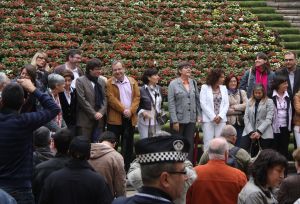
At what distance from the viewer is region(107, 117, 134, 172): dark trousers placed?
14.0m

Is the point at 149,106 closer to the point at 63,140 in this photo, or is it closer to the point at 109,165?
the point at 109,165

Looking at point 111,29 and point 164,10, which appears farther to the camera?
point 164,10

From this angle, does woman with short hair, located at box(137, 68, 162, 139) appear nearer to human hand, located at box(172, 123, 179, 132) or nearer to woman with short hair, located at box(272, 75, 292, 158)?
human hand, located at box(172, 123, 179, 132)

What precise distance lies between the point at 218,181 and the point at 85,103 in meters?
5.43

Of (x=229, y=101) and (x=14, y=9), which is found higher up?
(x=14, y=9)

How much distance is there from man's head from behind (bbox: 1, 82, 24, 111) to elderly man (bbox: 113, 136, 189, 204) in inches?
96.9

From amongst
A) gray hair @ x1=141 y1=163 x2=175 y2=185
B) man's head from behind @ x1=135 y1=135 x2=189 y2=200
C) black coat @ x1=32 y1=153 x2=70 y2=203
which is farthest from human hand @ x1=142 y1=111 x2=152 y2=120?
gray hair @ x1=141 y1=163 x2=175 y2=185

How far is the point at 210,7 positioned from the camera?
24844mm

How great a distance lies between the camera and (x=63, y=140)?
8531 millimetres

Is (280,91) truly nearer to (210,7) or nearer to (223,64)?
(223,64)

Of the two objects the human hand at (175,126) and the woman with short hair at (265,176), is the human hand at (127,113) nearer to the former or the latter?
the human hand at (175,126)

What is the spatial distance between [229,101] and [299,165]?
22.9 feet

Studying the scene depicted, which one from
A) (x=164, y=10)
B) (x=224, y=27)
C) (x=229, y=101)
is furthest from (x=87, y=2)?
(x=229, y=101)

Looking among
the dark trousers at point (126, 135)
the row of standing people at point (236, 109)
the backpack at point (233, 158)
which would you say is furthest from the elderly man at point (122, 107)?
the backpack at point (233, 158)
